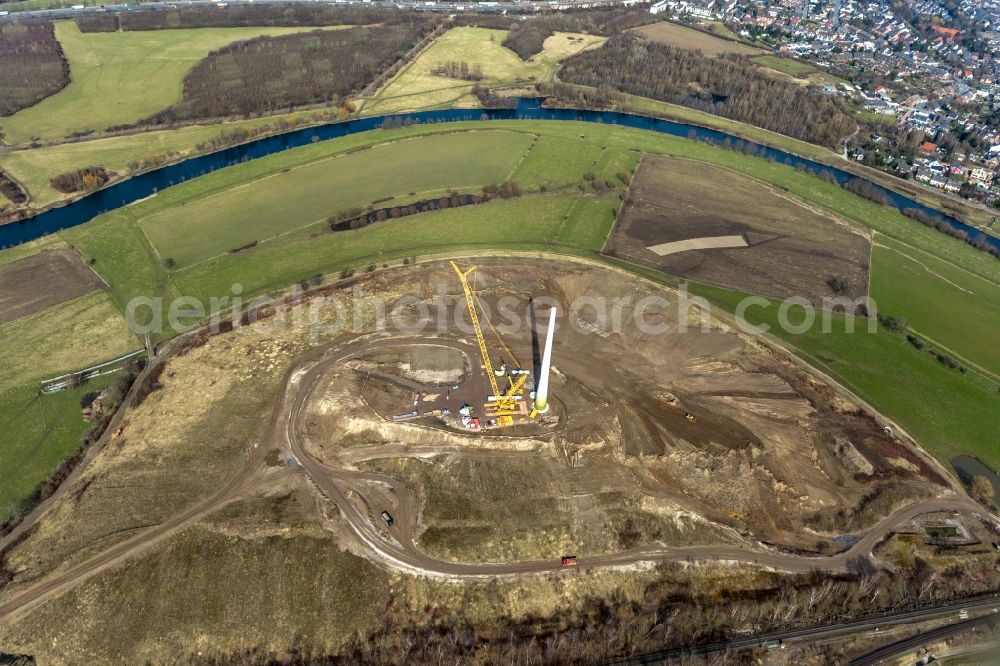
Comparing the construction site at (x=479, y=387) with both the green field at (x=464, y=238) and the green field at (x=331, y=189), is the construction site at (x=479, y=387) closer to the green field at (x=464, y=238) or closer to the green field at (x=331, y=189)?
the green field at (x=464, y=238)

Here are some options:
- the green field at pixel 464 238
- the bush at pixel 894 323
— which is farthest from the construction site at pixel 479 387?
the bush at pixel 894 323

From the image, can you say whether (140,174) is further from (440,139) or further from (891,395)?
(891,395)

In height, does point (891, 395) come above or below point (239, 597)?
above

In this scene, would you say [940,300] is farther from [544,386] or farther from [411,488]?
[411,488]

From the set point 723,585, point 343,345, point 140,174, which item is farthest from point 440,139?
point 723,585

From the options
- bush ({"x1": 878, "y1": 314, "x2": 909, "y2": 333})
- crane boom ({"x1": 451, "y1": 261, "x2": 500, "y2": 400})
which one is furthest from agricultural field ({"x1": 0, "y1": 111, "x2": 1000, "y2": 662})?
crane boom ({"x1": 451, "y1": 261, "x2": 500, "y2": 400})
